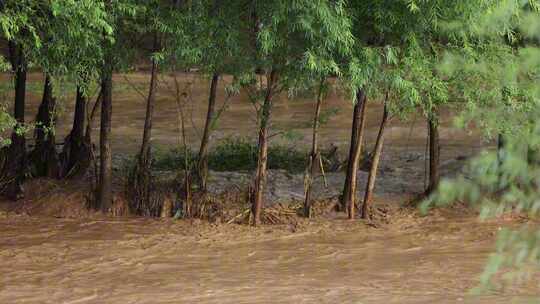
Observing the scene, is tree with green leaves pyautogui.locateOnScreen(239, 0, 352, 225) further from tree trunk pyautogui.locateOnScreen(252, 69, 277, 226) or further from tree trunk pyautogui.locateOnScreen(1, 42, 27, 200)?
tree trunk pyautogui.locateOnScreen(1, 42, 27, 200)

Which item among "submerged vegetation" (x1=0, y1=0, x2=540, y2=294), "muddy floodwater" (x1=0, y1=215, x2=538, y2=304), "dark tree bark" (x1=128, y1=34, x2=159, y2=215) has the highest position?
"submerged vegetation" (x1=0, y1=0, x2=540, y2=294)

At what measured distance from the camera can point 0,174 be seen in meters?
14.5

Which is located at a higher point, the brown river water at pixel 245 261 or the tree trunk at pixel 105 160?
the tree trunk at pixel 105 160

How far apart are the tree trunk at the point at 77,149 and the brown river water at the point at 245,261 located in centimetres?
109

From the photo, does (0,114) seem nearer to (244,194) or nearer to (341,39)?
(341,39)

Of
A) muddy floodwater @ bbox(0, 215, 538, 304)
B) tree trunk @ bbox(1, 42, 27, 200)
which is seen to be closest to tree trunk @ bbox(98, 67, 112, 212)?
muddy floodwater @ bbox(0, 215, 538, 304)

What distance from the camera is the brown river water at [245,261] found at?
9211mm

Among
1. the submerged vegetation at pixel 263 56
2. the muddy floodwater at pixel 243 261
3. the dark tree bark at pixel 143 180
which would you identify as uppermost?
the submerged vegetation at pixel 263 56

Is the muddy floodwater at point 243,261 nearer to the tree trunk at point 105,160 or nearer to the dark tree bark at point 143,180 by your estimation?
the dark tree bark at point 143,180

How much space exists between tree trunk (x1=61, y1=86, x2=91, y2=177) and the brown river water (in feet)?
3.58

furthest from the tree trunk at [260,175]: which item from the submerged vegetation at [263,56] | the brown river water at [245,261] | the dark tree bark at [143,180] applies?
the dark tree bark at [143,180]

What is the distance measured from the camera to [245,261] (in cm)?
1113

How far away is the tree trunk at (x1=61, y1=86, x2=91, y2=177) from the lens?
15.1 metres

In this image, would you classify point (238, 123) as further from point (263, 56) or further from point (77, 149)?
point (263, 56)
